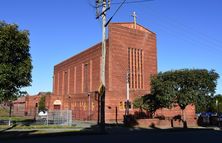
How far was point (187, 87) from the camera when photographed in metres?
35.7

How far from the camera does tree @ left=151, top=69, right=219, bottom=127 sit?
1383 inches

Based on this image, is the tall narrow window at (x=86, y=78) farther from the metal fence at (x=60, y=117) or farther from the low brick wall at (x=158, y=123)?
the low brick wall at (x=158, y=123)

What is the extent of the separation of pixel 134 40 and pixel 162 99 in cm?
2713

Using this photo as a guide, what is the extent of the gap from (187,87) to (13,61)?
718 inches

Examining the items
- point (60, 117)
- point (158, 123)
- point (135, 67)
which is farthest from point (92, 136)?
point (135, 67)

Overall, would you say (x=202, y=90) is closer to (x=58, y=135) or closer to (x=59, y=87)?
(x=58, y=135)

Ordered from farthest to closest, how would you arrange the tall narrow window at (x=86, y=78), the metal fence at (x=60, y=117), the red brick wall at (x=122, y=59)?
1. the tall narrow window at (x=86, y=78)
2. the red brick wall at (x=122, y=59)
3. the metal fence at (x=60, y=117)

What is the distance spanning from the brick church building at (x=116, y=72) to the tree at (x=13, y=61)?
23.7 m

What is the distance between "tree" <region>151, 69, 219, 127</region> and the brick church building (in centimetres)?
1681

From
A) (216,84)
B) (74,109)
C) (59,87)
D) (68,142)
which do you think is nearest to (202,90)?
(216,84)

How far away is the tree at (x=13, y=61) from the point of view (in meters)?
27.3

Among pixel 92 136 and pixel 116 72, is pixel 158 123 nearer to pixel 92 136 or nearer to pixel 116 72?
pixel 92 136

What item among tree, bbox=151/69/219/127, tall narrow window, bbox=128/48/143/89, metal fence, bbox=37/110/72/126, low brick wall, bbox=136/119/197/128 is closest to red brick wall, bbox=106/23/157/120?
tall narrow window, bbox=128/48/143/89

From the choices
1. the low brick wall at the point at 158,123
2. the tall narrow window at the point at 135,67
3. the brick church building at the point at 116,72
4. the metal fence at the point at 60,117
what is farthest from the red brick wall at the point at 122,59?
the metal fence at the point at 60,117
